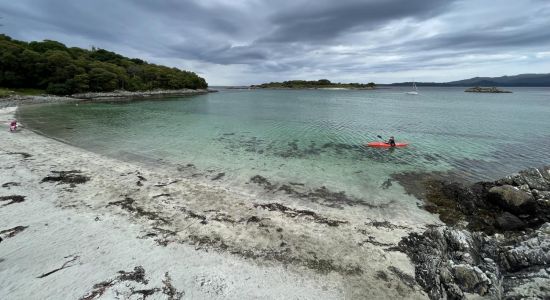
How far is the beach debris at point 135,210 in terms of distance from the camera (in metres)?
9.70

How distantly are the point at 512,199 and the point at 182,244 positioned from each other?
43.9 ft

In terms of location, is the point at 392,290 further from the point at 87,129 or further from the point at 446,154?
the point at 87,129

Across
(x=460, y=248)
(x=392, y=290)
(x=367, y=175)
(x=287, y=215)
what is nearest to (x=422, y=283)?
(x=392, y=290)

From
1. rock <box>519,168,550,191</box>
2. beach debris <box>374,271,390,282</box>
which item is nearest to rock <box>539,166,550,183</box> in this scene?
rock <box>519,168,550,191</box>

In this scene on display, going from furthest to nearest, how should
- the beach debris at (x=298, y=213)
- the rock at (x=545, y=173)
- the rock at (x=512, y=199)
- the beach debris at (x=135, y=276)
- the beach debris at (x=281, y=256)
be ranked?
the rock at (x=545, y=173)
the rock at (x=512, y=199)
the beach debris at (x=298, y=213)
the beach debris at (x=281, y=256)
the beach debris at (x=135, y=276)

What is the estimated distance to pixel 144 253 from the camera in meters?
7.66

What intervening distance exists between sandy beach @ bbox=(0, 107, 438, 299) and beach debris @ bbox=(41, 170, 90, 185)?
46mm

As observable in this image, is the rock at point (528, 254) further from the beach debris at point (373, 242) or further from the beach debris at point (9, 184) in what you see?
the beach debris at point (9, 184)

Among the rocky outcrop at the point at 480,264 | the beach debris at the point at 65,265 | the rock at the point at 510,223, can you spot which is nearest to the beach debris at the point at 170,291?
the beach debris at the point at 65,265

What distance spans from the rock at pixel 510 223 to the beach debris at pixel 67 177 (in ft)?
61.5

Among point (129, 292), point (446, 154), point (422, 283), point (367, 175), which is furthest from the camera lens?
point (446, 154)

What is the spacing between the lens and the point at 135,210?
33.4 ft

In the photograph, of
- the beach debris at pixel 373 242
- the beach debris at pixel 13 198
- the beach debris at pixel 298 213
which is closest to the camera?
the beach debris at pixel 373 242

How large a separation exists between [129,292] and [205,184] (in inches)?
287
